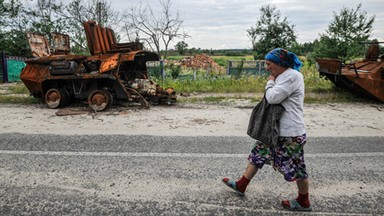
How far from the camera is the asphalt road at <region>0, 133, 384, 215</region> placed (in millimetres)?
3021

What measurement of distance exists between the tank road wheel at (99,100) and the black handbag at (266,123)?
5930mm

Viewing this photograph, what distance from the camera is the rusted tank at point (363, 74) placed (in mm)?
9219

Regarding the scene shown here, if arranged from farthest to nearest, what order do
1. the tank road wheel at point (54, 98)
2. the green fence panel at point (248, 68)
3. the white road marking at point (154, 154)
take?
the green fence panel at point (248, 68) → the tank road wheel at point (54, 98) → the white road marking at point (154, 154)

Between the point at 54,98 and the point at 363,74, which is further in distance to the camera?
the point at 363,74

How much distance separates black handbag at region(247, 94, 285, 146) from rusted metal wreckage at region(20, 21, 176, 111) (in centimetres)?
572

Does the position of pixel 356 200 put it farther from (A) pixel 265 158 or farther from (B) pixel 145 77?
(B) pixel 145 77

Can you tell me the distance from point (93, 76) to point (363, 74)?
8.31 meters

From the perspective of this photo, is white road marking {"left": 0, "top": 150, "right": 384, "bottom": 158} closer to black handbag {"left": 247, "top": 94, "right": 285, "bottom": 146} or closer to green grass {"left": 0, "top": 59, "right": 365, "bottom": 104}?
black handbag {"left": 247, "top": 94, "right": 285, "bottom": 146}

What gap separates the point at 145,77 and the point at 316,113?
5354 millimetres

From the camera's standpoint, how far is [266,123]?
2938mm

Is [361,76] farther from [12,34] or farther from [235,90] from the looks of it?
[12,34]

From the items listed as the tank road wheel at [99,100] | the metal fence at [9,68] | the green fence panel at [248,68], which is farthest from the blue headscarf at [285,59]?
the metal fence at [9,68]

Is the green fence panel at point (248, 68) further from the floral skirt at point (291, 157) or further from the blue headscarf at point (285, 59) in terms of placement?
the floral skirt at point (291, 157)

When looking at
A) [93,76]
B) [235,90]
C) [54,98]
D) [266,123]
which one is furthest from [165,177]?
[235,90]
